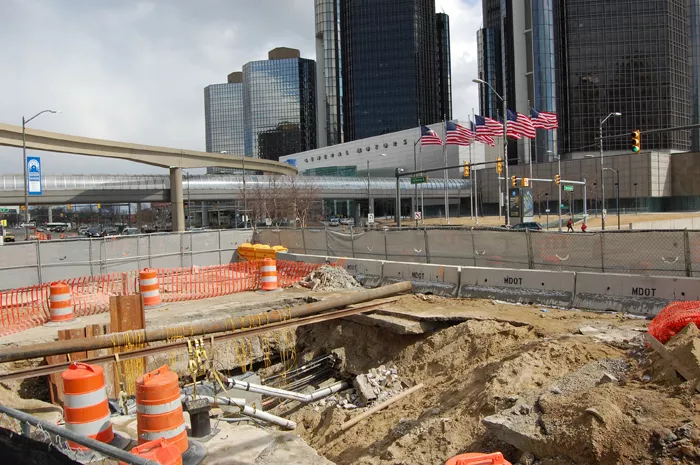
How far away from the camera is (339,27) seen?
14750cm

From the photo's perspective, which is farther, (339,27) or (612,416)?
(339,27)

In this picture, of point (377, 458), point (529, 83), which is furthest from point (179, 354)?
point (529, 83)

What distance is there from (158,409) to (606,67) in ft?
339

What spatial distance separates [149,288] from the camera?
15.4 metres

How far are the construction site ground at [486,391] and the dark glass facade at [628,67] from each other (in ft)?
294

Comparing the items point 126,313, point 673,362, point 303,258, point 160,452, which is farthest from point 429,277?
point 160,452

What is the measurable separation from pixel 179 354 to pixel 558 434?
351 inches

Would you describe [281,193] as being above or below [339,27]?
below

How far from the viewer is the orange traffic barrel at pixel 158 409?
602cm

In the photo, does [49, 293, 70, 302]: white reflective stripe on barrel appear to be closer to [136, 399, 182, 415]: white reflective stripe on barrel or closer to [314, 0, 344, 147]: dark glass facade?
[136, 399, 182, 415]: white reflective stripe on barrel

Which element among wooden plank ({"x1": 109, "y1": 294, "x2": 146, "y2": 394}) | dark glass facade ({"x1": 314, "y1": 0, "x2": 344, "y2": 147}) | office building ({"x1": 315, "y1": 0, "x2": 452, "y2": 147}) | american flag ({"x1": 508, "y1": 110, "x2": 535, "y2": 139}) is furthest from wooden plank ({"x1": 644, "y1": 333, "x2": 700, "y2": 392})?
dark glass facade ({"x1": 314, "y1": 0, "x2": 344, "y2": 147})

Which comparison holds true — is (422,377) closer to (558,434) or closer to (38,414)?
(558,434)

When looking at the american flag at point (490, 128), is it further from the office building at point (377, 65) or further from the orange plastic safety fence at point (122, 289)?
the office building at point (377, 65)

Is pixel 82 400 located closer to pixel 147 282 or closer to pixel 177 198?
pixel 147 282
